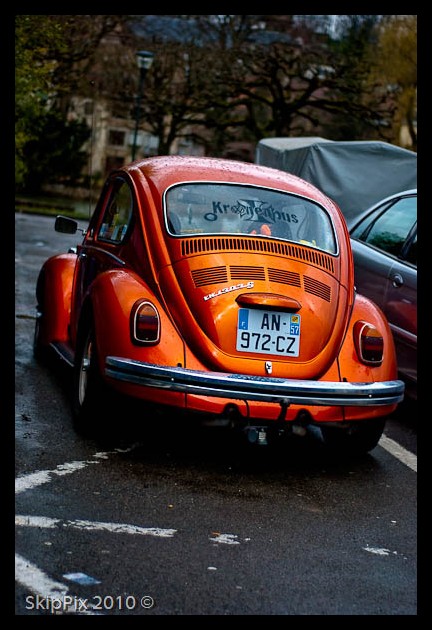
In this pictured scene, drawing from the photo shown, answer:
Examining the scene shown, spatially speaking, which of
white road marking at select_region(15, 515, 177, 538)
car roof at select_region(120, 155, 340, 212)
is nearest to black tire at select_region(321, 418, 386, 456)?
car roof at select_region(120, 155, 340, 212)

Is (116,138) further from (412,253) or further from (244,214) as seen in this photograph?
(244,214)

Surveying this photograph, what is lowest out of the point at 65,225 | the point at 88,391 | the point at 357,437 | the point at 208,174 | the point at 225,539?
the point at 357,437

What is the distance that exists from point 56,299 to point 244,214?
1.93m

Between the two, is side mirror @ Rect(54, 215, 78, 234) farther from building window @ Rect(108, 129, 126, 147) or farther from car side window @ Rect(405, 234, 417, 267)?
building window @ Rect(108, 129, 126, 147)

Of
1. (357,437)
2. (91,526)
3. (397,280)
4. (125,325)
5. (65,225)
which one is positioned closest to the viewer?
(91,526)

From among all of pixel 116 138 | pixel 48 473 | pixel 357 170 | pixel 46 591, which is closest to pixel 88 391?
pixel 48 473

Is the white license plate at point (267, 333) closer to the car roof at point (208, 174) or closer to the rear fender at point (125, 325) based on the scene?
the rear fender at point (125, 325)

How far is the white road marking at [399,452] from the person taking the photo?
6547 mm

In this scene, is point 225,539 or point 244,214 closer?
point 225,539

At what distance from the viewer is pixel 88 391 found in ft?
20.3

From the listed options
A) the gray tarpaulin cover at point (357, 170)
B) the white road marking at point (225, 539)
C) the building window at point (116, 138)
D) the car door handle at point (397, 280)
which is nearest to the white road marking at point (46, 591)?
the white road marking at point (225, 539)

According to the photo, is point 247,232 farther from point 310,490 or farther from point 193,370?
point 310,490

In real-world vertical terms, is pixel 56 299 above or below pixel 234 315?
below

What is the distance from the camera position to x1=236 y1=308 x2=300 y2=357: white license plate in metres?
5.81
